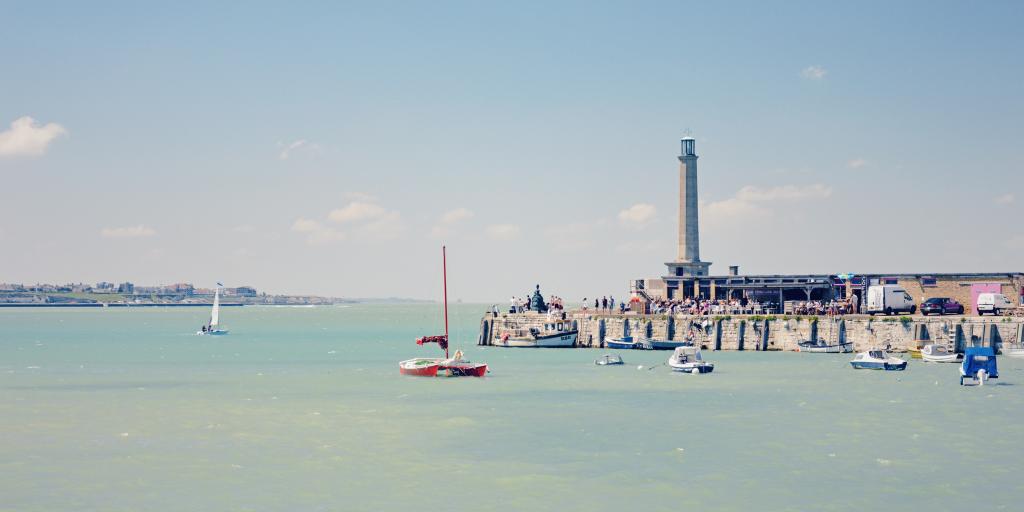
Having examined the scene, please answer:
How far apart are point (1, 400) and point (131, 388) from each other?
7624 millimetres

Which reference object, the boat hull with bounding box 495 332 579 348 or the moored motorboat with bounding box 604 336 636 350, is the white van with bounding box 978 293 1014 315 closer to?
the moored motorboat with bounding box 604 336 636 350

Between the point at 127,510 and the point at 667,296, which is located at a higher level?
the point at 667,296

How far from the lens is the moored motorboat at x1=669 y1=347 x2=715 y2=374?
66.6 meters

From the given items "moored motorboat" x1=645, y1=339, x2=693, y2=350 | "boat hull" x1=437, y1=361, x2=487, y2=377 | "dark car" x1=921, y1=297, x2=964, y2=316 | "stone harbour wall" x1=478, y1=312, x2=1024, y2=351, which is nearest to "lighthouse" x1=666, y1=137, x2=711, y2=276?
"stone harbour wall" x1=478, y1=312, x2=1024, y2=351

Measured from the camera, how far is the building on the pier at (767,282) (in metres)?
87.6

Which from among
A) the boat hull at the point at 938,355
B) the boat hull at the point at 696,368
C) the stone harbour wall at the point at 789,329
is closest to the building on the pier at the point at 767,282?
the stone harbour wall at the point at 789,329

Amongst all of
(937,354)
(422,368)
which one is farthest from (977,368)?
(422,368)

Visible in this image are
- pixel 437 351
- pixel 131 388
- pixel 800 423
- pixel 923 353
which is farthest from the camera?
pixel 437 351

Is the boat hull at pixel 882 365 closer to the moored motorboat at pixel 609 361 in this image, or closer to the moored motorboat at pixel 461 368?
the moored motorboat at pixel 609 361

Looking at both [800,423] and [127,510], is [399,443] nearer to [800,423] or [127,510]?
[127,510]

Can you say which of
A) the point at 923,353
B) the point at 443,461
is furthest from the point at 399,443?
the point at 923,353

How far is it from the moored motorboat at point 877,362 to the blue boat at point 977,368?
9367mm

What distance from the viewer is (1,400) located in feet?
177

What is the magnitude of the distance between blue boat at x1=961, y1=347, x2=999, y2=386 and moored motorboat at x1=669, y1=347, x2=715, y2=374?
15495 mm
